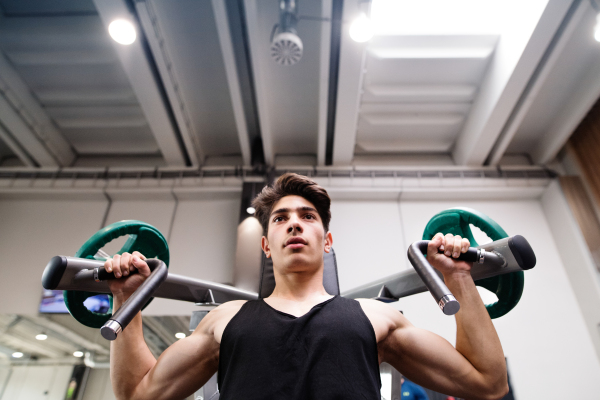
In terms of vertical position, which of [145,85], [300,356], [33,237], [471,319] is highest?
[145,85]

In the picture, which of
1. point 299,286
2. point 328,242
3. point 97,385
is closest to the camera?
point 299,286

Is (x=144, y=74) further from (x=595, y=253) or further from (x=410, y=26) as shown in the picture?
(x=595, y=253)

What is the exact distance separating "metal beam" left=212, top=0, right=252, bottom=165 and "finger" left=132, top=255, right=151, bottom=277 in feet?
8.95

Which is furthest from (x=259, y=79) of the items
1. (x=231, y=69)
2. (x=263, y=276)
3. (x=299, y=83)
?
(x=263, y=276)

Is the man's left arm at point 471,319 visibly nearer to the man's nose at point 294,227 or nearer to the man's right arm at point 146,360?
the man's nose at point 294,227

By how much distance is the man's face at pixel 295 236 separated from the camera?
4.29ft

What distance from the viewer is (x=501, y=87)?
11.8 ft

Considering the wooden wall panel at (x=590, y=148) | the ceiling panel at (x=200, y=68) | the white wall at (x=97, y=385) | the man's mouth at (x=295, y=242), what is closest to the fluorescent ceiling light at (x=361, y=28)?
the ceiling panel at (x=200, y=68)

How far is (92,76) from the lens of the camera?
13.5ft

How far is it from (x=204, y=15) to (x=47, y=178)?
10.1ft

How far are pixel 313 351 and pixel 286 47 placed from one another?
2.51m

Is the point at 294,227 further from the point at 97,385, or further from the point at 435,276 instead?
the point at 97,385

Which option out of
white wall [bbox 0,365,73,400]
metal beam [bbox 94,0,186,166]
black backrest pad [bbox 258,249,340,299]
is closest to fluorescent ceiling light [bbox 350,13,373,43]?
metal beam [bbox 94,0,186,166]

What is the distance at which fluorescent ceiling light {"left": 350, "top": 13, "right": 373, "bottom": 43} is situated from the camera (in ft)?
9.69
